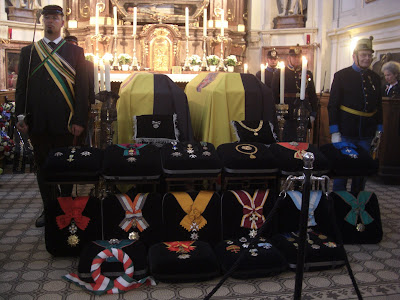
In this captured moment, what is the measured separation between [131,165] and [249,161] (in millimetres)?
772

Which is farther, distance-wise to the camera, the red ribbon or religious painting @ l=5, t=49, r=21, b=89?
religious painting @ l=5, t=49, r=21, b=89

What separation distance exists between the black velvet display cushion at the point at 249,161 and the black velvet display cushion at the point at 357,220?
490 mm

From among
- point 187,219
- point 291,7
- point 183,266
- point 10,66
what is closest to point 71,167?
point 187,219

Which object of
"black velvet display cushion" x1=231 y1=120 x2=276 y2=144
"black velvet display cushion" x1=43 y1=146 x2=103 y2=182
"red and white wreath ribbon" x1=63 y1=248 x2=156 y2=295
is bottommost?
"red and white wreath ribbon" x1=63 y1=248 x2=156 y2=295

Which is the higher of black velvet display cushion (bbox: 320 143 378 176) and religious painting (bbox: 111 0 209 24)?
religious painting (bbox: 111 0 209 24)

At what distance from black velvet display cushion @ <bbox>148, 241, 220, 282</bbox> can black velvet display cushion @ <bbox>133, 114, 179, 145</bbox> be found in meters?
1.09

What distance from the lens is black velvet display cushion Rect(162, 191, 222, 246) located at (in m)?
2.76

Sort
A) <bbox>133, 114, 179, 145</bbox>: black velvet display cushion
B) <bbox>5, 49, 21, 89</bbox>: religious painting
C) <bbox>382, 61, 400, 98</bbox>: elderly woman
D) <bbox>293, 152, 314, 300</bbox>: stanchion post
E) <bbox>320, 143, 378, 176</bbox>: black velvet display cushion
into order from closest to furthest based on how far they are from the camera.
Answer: <bbox>293, 152, 314, 300</bbox>: stanchion post
<bbox>320, 143, 378, 176</bbox>: black velvet display cushion
<bbox>133, 114, 179, 145</bbox>: black velvet display cushion
<bbox>382, 61, 400, 98</bbox>: elderly woman
<bbox>5, 49, 21, 89</bbox>: religious painting

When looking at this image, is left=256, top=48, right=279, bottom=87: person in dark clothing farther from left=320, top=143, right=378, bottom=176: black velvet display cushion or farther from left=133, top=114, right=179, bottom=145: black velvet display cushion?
left=320, top=143, right=378, bottom=176: black velvet display cushion

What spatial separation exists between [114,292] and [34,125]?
144cm

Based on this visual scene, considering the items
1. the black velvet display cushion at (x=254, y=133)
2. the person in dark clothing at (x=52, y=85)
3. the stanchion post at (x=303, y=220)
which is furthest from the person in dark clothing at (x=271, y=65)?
the stanchion post at (x=303, y=220)

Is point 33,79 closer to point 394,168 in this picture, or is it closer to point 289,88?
point 289,88

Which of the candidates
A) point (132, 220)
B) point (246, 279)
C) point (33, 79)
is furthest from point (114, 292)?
point (33, 79)

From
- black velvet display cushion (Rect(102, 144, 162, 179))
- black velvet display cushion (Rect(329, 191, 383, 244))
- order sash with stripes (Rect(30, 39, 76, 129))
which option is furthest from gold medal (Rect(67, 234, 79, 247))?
black velvet display cushion (Rect(329, 191, 383, 244))
